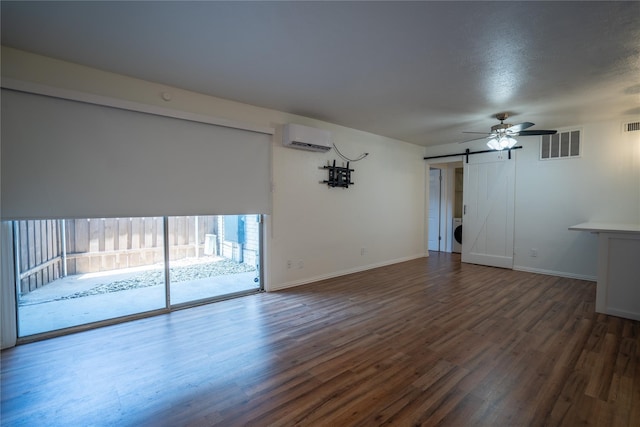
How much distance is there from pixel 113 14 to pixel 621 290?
5.78 m

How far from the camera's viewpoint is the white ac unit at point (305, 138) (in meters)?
4.17

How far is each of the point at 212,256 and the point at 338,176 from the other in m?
2.45

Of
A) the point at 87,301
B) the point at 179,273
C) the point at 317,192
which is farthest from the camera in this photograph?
the point at 317,192

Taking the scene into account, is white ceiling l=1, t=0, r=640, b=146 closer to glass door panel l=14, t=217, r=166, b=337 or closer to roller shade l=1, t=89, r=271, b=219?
roller shade l=1, t=89, r=271, b=219

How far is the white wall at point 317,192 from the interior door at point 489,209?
3.48 ft

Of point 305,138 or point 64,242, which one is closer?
point 64,242

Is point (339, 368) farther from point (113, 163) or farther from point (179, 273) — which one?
point (113, 163)

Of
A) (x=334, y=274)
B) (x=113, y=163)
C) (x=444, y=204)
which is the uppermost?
(x=113, y=163)

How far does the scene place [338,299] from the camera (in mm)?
3961

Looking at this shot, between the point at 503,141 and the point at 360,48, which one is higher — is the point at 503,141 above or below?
below

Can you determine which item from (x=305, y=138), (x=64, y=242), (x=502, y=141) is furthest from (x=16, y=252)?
(x=502, y=141)

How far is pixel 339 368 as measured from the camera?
235cm

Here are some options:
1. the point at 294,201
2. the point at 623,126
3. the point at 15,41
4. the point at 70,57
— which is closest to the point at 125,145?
the point at 70,57

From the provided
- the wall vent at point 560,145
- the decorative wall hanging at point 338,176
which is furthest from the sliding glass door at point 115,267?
the wall vent at point 560,145
